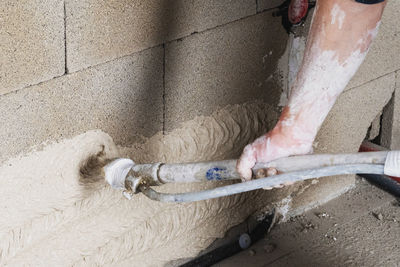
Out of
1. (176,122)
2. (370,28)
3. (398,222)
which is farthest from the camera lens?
(398,222)

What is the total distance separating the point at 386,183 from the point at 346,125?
423mm

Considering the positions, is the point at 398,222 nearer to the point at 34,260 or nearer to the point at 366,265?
the point at 366,265

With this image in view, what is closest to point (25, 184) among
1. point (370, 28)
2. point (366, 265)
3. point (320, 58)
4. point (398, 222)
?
point (320, 58)

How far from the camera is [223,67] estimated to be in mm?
2324

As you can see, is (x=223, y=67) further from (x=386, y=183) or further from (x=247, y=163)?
(x=386, y=183)

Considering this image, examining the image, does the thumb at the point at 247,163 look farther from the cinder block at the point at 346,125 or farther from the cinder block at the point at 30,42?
the cinder block at the point at 346,125

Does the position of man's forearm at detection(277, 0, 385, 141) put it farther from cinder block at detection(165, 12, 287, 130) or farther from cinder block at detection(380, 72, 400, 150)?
cinder block at detection(380, 72, 400, 150)

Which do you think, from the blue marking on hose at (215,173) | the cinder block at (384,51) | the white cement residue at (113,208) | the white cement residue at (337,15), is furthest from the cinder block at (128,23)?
the cinder block at (384,51)

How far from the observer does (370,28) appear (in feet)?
5.45

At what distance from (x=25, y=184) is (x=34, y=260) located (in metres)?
0.30

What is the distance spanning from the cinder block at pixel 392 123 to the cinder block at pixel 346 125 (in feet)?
0.17

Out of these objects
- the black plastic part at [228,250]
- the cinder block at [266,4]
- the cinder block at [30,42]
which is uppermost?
the cinder block at [266,4]

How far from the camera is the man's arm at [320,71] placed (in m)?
1.64

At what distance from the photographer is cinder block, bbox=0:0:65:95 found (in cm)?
169
